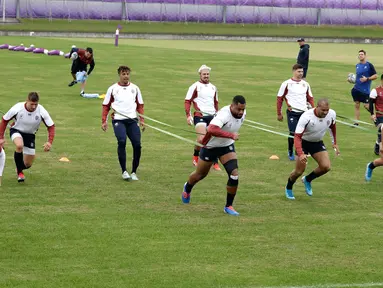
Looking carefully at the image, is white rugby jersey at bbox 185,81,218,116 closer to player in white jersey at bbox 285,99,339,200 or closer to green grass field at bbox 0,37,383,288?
green grass field at bbox 0,37,383,288

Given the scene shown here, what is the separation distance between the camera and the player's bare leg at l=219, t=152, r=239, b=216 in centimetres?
1565

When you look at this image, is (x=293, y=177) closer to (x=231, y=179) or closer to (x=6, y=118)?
(x=231, y=179)

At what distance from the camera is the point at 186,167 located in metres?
20.8

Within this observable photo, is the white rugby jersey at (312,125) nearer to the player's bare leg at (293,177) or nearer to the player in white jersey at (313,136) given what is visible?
the player in white jersey at (313,136)

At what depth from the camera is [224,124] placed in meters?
15.7

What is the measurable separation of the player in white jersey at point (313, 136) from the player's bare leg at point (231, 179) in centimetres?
140

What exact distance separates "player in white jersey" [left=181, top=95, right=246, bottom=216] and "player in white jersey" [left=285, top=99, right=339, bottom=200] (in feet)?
4.46

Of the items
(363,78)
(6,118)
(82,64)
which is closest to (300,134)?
(6,118)

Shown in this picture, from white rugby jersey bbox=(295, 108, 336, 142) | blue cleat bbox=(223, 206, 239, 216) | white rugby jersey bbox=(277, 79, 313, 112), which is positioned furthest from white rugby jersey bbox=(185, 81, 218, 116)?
blue cleat bbox=(223, 206, 239, 216)

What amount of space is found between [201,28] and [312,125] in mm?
68228

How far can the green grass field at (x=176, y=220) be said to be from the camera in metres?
12.4

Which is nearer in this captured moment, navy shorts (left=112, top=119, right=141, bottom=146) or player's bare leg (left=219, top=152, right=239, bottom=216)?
player's bare leg (left=219, top=152, right=239, bottom=216)

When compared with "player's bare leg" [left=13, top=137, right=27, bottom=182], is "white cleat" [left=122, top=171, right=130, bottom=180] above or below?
Answer: below

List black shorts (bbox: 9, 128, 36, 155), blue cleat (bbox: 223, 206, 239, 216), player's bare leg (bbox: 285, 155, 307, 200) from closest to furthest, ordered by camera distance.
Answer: blue cleat (bbox: 223, 206, 239, 216) → player's bare leg (bbox: 285, 155, 307, 200) → black shorts (bbox: 9, 128, 36, 155)
